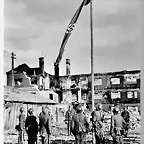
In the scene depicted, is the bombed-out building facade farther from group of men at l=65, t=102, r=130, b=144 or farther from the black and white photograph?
group of men at l=65, t=102, r=130, b=144

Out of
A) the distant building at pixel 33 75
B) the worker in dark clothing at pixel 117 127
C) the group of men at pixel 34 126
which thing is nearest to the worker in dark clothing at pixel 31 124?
the group of men at pixel 34 126

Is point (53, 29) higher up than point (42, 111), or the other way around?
point (53, 29)

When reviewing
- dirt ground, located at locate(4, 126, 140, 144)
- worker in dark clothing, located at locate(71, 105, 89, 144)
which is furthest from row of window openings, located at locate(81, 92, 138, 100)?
dirt ground, located at locate(4, 126, 140, 144)

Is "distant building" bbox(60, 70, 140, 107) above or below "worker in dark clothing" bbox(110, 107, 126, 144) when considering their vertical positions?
above

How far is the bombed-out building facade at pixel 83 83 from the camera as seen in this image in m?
5.30

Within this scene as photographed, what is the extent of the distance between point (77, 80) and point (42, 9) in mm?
1022

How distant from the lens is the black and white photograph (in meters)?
5.30

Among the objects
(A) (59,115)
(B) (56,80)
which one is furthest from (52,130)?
(B) (56,80)

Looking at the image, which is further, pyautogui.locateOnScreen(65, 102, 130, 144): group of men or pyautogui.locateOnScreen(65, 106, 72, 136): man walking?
pyautogui.locateOnScreen(65, 106, 72, 136): man walking

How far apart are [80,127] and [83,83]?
0.56 meters

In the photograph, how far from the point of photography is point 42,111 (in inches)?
221

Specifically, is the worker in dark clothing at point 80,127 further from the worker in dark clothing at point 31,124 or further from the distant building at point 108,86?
the worker in dark clothing at point 31,124

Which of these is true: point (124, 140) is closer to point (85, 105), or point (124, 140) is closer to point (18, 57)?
point (85, 105)

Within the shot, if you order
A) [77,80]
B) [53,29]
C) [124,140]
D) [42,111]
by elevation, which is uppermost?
[53,29]
